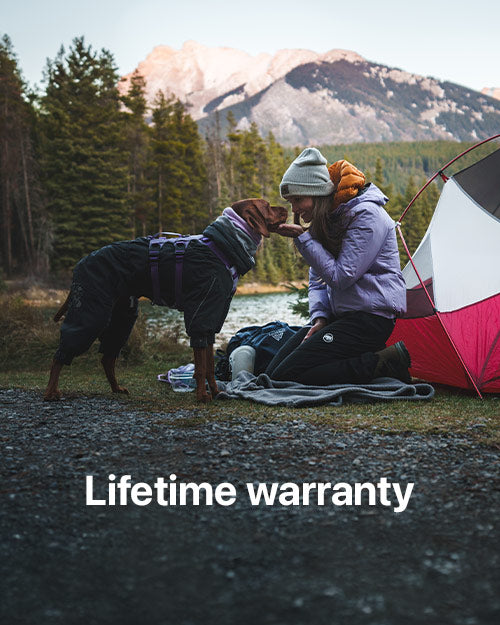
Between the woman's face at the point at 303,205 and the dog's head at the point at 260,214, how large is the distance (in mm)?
289

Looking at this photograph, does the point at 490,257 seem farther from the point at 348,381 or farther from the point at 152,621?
the point at 152,621

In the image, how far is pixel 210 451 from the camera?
10.1 ft

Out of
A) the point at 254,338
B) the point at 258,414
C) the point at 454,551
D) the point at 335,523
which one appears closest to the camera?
the point at 454,551

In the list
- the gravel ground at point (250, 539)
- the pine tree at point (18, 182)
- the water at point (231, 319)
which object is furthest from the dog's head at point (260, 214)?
the pine tree at point (18, 182)

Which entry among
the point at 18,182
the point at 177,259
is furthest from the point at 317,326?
the point at 18,182

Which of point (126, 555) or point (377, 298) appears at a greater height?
point (377, 298)

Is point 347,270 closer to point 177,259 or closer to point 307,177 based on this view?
point 307,177

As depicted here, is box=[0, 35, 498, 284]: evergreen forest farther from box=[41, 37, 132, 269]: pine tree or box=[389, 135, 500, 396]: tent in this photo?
box=[389, 135, 500, 396]: tent

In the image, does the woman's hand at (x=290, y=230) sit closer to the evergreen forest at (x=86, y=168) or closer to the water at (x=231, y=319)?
the water at (x=231, y=319)

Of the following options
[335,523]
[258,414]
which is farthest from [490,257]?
[335,523]

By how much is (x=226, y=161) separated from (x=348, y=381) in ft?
212

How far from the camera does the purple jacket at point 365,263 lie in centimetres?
484

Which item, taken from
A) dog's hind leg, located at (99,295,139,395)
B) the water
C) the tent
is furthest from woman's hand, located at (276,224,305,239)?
the water

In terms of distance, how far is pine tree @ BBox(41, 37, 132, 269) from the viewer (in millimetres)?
37844
